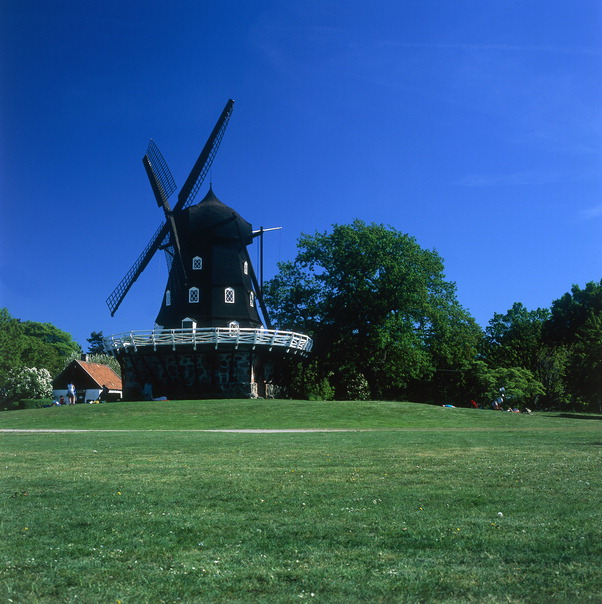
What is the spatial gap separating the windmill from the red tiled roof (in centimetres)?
1821

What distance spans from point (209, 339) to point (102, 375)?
110 ft

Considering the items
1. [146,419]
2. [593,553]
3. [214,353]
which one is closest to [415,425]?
[146,419]

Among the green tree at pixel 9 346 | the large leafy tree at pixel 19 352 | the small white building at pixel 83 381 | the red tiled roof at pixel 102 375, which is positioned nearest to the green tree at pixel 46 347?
the large leafy tree at pixel 19 352

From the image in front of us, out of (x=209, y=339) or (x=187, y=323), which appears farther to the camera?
(x=187, y=323)

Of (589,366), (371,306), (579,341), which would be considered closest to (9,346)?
(371,306)

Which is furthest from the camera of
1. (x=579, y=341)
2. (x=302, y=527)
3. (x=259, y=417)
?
(x=579, y=341)

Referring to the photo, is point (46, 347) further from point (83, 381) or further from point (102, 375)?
point (83, 381)

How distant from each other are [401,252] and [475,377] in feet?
46.2

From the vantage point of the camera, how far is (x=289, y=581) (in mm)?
5652

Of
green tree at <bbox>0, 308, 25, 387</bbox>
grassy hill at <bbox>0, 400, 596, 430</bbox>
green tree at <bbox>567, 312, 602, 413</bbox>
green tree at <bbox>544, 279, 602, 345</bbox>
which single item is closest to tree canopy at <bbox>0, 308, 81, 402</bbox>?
green tree at <bbox>0, 308, 25, 387</bbox>

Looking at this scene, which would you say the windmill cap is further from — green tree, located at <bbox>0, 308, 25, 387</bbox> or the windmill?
green tree, located at <bbox>0, 308, 25, 387</bbox>

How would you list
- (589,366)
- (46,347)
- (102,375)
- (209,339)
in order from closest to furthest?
(209,339)
(589,366)
(102,375)
(46,347)

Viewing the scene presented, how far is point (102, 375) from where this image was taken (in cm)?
7450

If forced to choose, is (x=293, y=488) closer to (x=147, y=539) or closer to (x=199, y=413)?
(x=147, y=539)
